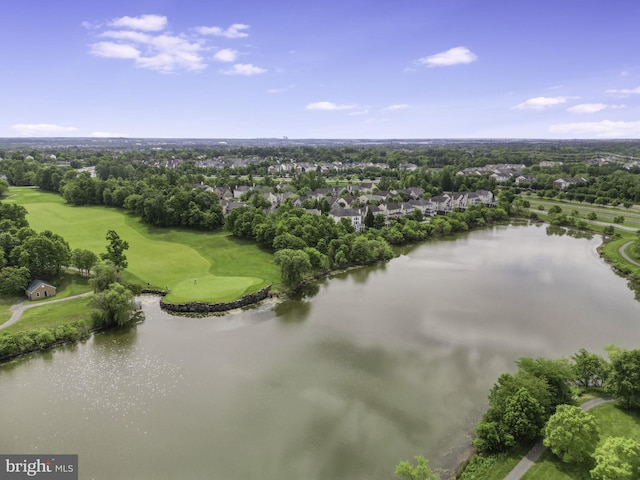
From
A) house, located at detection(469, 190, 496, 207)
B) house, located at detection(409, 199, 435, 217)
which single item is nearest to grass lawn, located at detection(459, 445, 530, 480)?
house, located at detection(409, 199, 435, 217)

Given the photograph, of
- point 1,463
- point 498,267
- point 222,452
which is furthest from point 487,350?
point 1,463

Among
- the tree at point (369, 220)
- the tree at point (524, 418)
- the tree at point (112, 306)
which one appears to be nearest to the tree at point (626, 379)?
the tree at point (524, 418)

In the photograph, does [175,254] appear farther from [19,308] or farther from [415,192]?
[415,192]

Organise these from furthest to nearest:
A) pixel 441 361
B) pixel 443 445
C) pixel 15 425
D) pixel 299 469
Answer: pixel 441 361
pixel 15 425
pixel 443 445
pixel 299 469

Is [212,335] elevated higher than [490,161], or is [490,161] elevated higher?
[490,161]

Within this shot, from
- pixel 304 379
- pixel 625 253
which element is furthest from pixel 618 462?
pixel 625 253

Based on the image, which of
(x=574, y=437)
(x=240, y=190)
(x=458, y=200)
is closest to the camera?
(x=574, y=437)

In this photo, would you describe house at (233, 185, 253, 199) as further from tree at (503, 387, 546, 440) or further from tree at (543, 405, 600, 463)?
tree at (543, 405, 600, 463)

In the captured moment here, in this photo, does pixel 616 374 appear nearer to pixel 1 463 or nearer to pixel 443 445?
pixel 443 445
